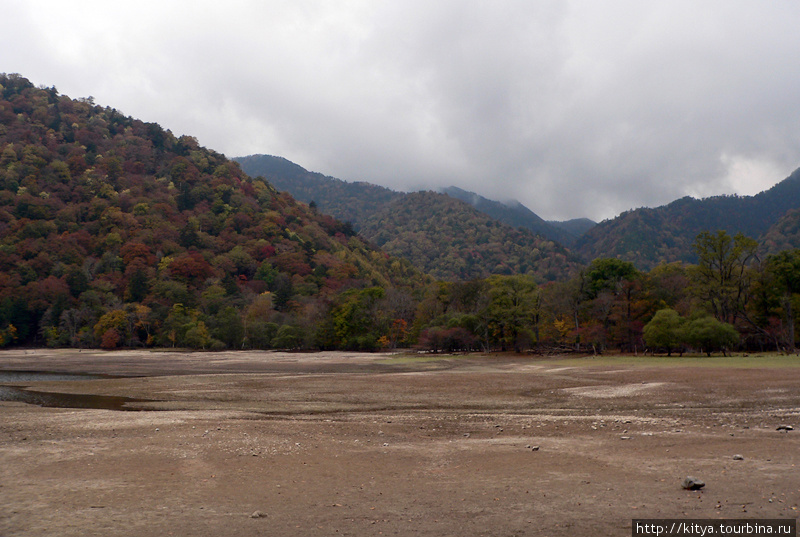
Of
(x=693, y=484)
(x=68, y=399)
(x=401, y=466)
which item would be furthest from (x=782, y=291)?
(x=68, y=399)

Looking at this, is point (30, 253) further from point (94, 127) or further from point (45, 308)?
point (94, 127)

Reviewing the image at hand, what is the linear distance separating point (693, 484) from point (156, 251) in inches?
5338

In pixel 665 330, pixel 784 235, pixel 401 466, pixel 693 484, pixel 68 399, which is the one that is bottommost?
pixel 68 399

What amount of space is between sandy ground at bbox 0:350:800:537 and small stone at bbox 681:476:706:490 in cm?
9

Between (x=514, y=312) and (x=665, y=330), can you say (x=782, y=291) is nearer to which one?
(x=665, y=330)

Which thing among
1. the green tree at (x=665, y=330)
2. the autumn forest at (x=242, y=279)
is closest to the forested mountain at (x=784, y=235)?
the autumn forest at (x=242, y=279)

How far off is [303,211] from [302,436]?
18030 centimetres

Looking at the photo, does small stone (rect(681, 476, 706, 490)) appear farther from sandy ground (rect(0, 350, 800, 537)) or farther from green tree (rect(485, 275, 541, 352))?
green tree (rect(485, 275, 541, 352))

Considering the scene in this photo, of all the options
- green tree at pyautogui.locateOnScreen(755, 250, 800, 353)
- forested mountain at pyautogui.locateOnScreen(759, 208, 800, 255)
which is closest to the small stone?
green tree at pyautogui.locateOnScreen(755, 250, 800, 353)

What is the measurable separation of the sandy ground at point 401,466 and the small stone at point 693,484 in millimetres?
94

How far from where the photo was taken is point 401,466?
37.3ft

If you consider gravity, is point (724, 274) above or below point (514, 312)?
above

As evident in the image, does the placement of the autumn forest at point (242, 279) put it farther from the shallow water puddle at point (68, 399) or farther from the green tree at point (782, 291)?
the shallow water puddle at point (68, 399)

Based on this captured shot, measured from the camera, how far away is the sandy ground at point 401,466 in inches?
305
